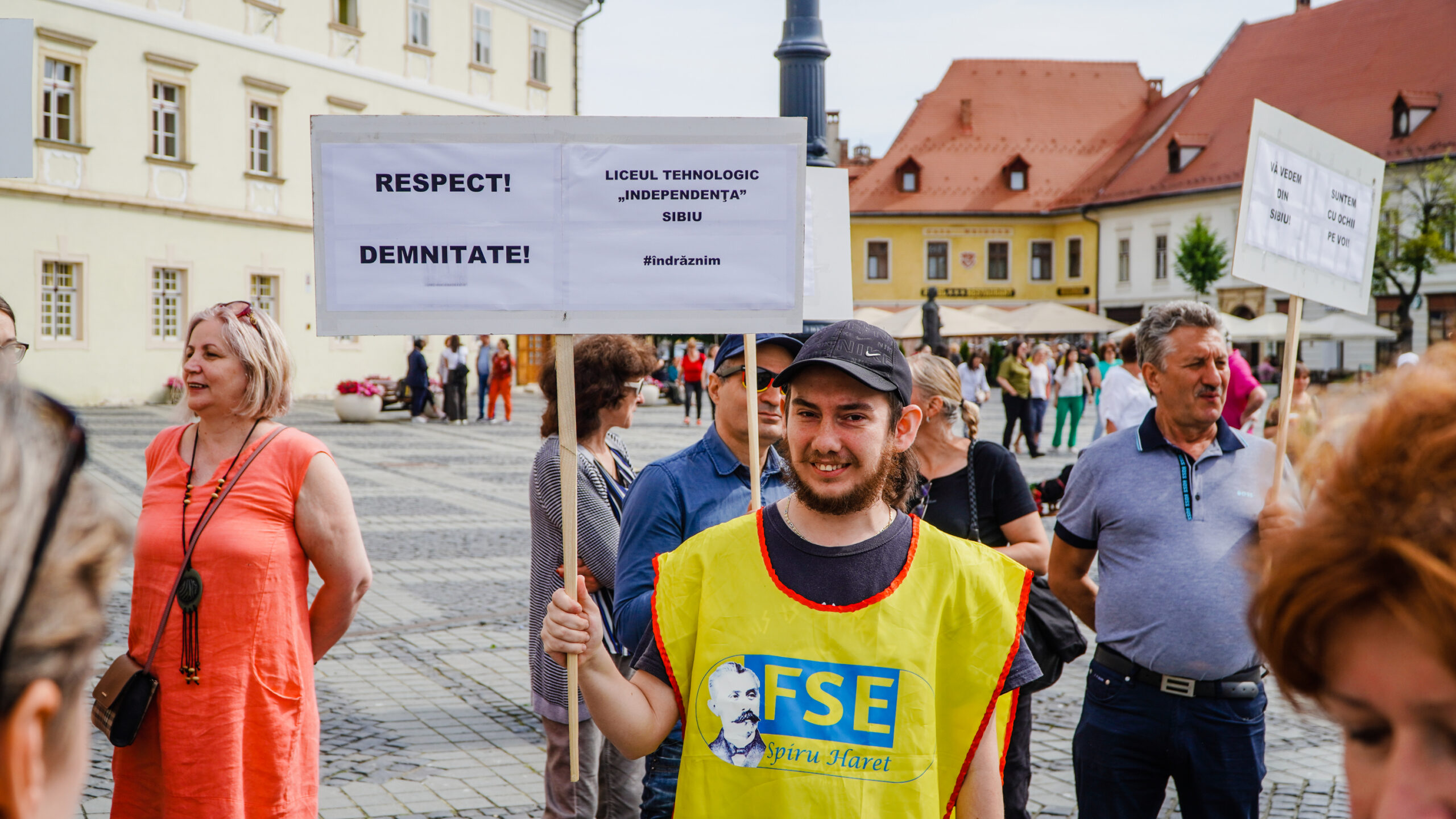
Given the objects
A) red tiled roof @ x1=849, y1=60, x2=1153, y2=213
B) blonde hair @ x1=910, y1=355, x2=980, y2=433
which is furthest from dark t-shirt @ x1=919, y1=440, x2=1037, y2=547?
red tiled roof @ x1=849, y1=60, x2=1153, y2=213

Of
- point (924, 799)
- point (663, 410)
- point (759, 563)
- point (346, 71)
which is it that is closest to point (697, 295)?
point (759, 563)

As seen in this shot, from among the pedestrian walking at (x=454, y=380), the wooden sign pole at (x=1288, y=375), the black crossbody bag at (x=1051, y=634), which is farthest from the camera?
the pedestrian walking at (x=454, y=380)

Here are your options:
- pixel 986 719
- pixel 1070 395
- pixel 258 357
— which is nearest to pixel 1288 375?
pixel 986 719

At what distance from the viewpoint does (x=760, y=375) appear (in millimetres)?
3547

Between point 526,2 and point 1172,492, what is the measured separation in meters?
35.0

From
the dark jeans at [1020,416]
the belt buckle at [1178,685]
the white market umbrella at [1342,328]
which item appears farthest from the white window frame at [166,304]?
the white market umbrella at [1342,328]

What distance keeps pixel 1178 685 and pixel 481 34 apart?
34158 mm

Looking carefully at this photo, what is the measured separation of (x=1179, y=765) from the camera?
10.8 ft

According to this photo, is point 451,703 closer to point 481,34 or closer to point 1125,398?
point 1125,398

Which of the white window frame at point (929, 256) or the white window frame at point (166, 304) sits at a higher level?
the white window frame at point (929, 256)

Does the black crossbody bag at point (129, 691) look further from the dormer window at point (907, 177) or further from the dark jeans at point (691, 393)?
the dormer window at point (907, 177)

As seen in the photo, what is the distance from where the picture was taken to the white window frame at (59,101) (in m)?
24.9

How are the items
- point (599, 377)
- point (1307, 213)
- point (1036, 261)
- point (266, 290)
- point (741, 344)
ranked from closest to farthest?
point (741, 344) → point (1307, 213) → point (599, 377) → point (266, 290) → point (1036, 261)

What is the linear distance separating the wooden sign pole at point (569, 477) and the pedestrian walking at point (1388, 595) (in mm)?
1617
